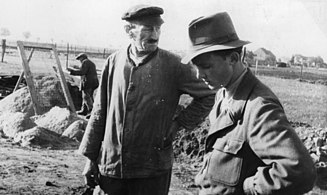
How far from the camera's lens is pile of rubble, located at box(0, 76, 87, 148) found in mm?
9500

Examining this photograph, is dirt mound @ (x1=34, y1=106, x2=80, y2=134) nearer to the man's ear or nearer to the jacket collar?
the man's ear

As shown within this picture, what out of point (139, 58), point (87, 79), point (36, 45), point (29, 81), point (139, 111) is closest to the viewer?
point (139, 111)

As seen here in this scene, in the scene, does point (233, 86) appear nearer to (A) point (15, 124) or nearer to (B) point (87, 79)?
(A) point (15, 124)

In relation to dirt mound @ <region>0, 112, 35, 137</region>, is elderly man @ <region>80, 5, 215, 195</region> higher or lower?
higher

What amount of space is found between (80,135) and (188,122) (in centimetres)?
657

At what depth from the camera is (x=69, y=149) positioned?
924cm

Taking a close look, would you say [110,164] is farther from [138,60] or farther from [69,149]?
[69,149]

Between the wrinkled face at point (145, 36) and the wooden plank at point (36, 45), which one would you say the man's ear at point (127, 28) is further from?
the wooden plank at point (36, 45)

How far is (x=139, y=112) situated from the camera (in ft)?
11.5

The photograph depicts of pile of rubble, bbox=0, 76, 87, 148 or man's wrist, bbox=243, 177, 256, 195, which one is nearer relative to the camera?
man's wrist, bbox=243, 177, 256, 195

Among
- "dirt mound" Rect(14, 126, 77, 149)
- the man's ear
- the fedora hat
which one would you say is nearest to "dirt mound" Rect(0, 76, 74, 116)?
"dirt mound" Rect(14, 126, 77, 149)

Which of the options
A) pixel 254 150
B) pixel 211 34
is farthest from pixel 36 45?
pixel 254 150

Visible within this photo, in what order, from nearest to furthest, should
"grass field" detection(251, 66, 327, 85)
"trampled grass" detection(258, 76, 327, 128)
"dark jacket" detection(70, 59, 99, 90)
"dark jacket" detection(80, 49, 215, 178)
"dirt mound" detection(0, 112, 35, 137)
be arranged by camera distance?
"dark jacket" detection(80, 49, 215, 178)
"dirt mound" detection(0, 112, 35, 137)
"trampled grass" detection(258, 76, 327, 128)
"dark jacket" detection(70, 59, 99, 90)
"grass field" detection(251, 66, 327, 85)

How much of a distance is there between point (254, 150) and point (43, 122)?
31.0 ft
